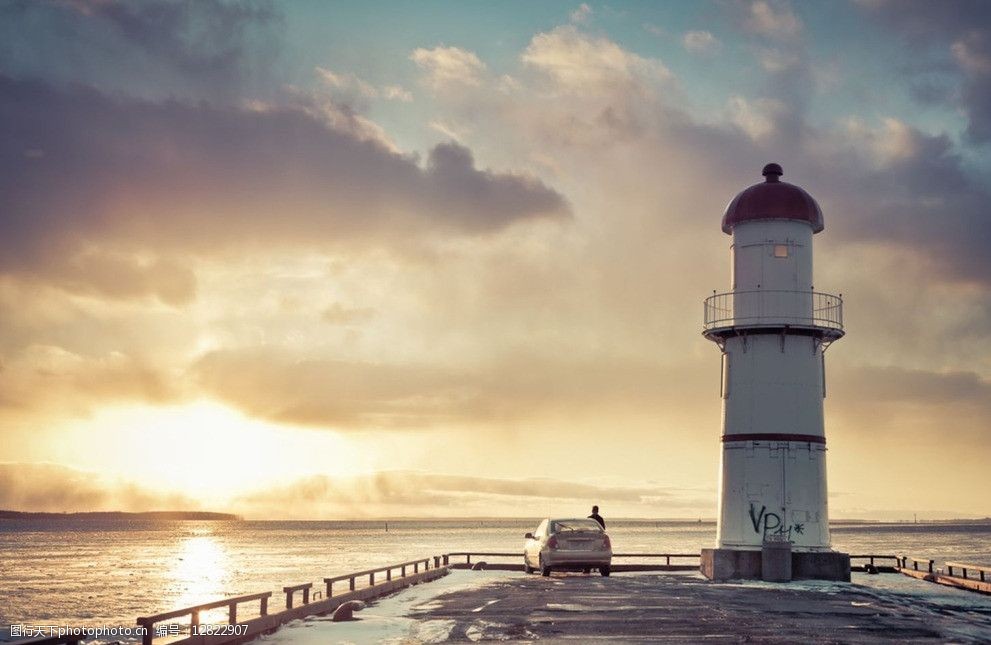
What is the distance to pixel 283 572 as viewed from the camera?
82.2 metres

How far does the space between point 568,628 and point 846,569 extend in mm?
16804

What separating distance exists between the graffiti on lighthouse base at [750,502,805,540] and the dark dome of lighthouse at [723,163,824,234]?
8.91 meters

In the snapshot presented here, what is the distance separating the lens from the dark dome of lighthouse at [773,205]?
110 ft

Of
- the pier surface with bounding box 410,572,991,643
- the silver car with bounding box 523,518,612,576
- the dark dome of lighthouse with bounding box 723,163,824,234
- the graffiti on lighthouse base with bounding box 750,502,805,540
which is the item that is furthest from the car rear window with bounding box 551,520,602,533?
the dark dome of lighthouse with bounding box 723,163,824,234

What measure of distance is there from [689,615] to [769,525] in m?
13.3

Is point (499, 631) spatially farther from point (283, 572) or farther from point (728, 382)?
point (283, 572)

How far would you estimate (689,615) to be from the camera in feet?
64.7

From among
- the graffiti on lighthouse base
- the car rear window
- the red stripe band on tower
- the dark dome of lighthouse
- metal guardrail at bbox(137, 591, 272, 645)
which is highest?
the dark dome of lighthouse

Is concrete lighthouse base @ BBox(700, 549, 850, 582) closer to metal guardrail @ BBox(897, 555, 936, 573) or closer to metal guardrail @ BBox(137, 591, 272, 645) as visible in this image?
metal guardrail @ BBox(897, 555, 936, 573)

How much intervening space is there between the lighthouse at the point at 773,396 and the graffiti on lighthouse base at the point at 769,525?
30 millimetres

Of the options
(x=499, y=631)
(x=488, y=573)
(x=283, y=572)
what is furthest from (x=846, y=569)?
(x=283, y=572)

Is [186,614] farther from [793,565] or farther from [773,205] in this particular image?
[773,205]

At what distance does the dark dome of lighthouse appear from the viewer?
110 ft

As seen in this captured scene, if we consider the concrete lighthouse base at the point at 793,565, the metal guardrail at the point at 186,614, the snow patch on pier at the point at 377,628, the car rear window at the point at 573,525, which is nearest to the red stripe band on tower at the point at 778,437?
the concrete lighthouse base at the point at 793,565
